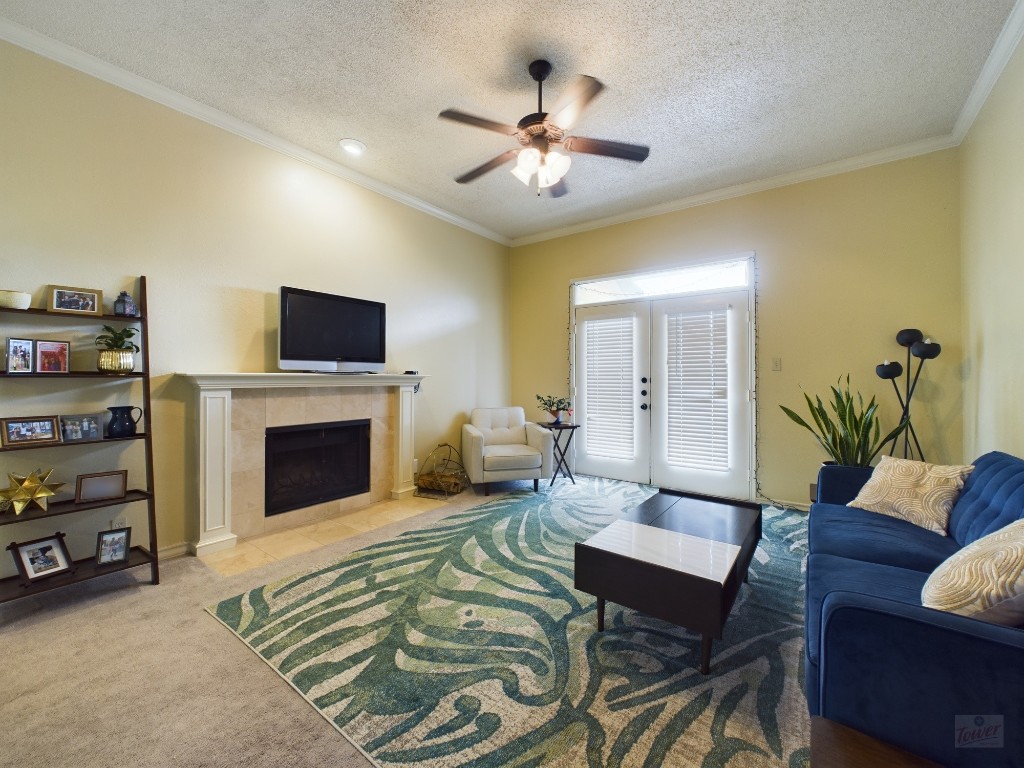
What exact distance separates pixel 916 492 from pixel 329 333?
4058 mm

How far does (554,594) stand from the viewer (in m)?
2.36

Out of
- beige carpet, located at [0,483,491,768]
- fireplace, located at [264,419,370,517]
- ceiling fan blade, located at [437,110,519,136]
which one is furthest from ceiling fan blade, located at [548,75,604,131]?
fireplace, located at [264,419,370,517]

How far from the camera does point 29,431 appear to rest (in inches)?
87.4

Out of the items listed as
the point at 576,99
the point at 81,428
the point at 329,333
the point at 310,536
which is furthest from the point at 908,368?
the point at 81,428

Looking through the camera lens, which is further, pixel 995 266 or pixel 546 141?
pixel 995 266

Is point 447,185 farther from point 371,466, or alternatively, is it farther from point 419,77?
point 371,466

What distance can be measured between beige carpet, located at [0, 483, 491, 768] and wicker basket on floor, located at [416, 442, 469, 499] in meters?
2.05

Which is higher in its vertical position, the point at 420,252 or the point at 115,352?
the point at 420,252

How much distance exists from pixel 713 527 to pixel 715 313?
2597 mm

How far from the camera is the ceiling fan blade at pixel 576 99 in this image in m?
2.02

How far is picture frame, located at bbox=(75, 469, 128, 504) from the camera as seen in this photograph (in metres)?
2.37

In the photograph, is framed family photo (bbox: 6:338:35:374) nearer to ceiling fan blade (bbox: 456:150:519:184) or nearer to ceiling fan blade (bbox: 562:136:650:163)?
ceiling fan blade (bbox: 456:150:519:184)

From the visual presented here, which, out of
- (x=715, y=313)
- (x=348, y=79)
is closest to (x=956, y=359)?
(x=715, y=313)

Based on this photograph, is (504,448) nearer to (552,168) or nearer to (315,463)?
(315,463)
